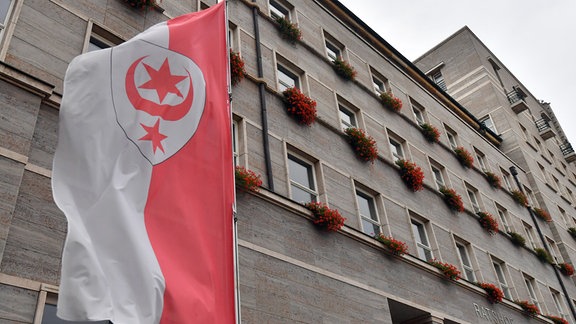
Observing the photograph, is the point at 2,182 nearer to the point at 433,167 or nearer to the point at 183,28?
the point at 183,28

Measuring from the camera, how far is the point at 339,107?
66.1 ft

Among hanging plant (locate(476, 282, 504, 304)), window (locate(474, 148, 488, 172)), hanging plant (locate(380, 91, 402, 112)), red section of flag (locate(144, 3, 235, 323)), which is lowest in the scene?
red section of flag (locate(144, 3, 235, 323))

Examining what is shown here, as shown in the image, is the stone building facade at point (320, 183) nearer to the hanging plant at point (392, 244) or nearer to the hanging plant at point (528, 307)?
the hanging plant at point (392, 244)

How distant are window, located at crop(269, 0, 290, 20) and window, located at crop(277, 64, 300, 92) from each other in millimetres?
2743

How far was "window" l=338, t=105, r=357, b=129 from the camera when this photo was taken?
19.8 meters

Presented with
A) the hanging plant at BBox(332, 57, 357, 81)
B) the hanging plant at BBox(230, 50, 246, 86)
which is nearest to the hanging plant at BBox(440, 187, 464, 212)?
the hanging plant at BBox(332, 57, 357, 81)

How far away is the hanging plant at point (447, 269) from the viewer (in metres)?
17.8

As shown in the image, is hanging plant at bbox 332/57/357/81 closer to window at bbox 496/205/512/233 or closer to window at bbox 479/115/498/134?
window at bbox 496/205/512/233

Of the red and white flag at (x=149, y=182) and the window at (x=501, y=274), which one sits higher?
the window at (x=501, y=274)

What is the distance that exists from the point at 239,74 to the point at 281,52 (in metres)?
3.80

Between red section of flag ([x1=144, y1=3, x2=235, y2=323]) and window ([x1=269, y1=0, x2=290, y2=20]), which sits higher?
window ([x1=269, y1=0, x2=290, y2=20])

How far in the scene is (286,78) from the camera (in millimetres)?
18594

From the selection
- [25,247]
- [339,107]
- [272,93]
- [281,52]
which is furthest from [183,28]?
[339,107]

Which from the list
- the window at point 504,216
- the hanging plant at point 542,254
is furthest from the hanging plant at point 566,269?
the window at point 504,216
